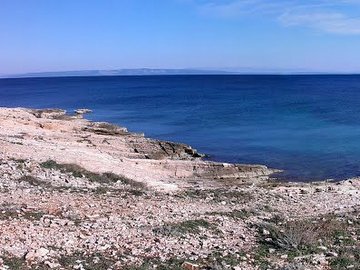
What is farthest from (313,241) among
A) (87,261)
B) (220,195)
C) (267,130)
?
(267,130)

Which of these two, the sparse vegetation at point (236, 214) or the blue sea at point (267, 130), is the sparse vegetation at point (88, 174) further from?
the blue sea at point (267, 130)

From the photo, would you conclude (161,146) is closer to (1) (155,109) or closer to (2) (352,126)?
(2) (352,126)

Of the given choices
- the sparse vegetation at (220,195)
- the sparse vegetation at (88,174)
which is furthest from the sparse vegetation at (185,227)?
the sparse vegetation at (88,174)

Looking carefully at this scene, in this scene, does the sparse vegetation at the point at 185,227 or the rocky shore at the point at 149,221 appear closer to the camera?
the rocky shore at the point at 149,221

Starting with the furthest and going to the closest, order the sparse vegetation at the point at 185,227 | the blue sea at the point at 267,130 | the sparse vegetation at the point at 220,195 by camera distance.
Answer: the blue sea at the point at 267,130 → the sparse vegetation at the point at 220,195 → the sparse vegetation at the point at 185,227

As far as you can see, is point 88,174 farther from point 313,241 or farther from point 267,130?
point 267,130

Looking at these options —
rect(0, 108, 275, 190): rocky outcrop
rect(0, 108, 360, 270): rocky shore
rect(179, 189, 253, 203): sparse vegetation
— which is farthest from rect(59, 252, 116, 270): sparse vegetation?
rect(0, 108, 275, 190): rocky outcrop

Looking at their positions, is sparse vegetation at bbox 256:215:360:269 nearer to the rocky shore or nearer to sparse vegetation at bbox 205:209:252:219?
the rocky shore

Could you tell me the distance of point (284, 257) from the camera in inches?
545

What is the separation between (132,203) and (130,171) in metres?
9.08

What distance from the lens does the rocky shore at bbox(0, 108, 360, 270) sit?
43.1ft

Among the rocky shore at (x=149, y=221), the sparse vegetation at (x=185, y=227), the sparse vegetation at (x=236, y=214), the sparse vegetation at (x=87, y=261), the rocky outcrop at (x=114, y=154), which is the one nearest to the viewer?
the sparse vegetation at (x=87, y=261)

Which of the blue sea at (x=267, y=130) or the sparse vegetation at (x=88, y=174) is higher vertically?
the sparse vegetation at (x=88, y=174)

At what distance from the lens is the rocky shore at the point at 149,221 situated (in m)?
13.1
